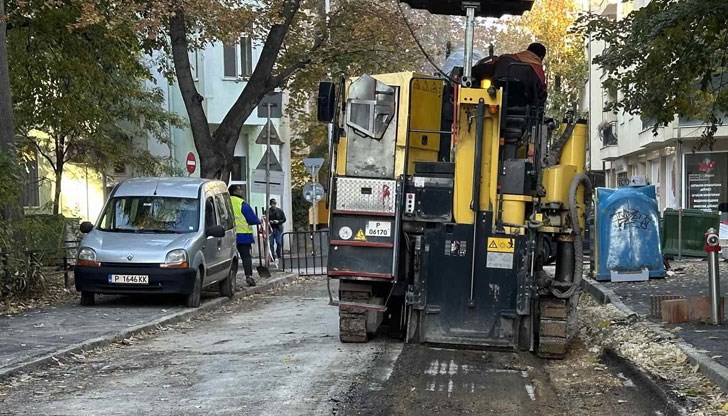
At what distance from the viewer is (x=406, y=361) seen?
367 inches

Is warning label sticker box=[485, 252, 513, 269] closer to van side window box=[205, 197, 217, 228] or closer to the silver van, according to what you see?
the silver van

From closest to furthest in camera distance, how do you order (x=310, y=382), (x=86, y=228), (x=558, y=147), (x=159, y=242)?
(x=310, y=382), (x=558, y=147), (x=159, y=242), (x=86, y=228)

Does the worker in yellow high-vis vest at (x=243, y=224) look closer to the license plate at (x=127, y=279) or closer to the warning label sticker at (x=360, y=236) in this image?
the license plate at (x=127, y=279)

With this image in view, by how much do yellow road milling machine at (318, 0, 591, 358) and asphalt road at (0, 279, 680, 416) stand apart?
45 centimetres

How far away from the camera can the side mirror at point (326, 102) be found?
404 inches

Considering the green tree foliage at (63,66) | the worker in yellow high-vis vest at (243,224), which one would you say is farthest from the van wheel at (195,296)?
the green tree foliage at (63,66)

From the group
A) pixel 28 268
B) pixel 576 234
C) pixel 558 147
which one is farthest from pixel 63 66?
pixel 576 234

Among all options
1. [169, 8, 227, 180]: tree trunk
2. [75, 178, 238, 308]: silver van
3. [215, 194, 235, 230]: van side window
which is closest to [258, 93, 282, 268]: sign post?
[169, 8, 227, 180]: tree trunk

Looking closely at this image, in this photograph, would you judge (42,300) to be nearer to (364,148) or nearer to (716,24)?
(364,148)

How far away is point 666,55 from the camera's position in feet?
42.1

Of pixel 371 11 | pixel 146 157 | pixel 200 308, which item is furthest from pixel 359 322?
pixel 146 157

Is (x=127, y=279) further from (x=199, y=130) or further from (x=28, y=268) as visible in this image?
(x=199, y=130)

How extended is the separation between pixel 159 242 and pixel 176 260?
1.54ft

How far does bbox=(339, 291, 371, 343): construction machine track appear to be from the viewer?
10391 mm
